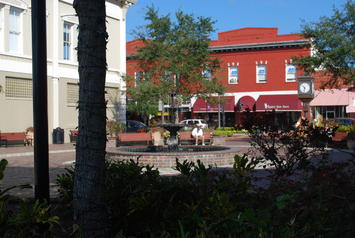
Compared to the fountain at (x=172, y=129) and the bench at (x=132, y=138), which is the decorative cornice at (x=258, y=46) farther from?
the fountain at (x=172, y=129)

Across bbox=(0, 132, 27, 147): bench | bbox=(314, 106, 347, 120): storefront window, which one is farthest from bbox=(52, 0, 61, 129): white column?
bbox=(314, 106, 347, 120): storefront window

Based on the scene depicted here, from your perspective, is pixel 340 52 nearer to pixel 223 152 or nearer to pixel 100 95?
pixel 223 152

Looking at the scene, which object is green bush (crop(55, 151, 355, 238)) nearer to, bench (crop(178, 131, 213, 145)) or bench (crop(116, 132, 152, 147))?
bench (crop(116, 132, 152, 147))

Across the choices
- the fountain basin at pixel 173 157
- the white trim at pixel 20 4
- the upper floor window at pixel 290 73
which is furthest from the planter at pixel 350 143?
the upper floor window at pixel 290 73

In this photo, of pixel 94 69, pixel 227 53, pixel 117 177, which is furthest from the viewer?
pixel 227 53

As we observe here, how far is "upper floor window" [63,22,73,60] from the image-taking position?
88.1 feet

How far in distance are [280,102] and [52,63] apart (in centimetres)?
2038

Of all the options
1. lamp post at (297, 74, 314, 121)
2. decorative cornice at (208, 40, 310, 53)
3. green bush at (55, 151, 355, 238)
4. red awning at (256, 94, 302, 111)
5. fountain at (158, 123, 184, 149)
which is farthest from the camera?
decorative cornice at (208, 40, 310, 53)

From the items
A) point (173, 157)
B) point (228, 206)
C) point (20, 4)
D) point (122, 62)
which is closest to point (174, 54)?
point (122, 62)

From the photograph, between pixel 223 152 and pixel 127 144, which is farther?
pixel 127 144

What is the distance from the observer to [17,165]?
521 inches

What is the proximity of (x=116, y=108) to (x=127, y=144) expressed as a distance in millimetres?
11544

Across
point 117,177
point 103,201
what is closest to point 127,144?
point 117,177

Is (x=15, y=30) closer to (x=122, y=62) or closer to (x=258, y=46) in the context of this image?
(x=122, y=62)
